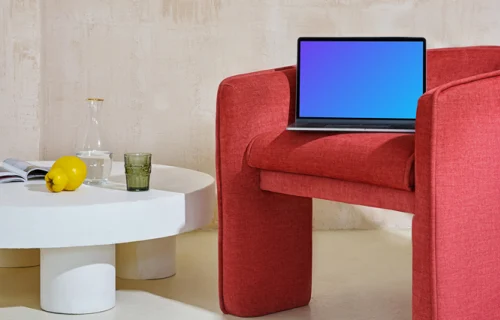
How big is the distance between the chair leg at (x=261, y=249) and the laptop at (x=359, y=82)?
24cm

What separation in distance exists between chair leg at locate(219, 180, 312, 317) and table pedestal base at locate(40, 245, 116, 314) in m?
0.34

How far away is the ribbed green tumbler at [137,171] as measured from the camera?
2.43 metres

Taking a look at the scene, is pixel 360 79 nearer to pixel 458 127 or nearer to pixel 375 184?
pixel 375 184

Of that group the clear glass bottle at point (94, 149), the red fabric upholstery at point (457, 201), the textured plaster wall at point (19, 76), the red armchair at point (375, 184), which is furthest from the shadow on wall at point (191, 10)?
the red fabric upholstery at point (457, 201)

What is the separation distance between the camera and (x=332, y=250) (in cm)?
339

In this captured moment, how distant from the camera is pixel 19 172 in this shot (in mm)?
2598

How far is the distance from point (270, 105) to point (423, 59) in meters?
0.45

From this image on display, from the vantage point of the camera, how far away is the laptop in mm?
2377

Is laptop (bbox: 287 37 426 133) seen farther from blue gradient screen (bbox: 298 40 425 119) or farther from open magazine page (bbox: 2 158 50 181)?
open magazine page (bbox: 2 158 50 181)

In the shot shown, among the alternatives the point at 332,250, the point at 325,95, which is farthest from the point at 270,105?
the point at 332,250

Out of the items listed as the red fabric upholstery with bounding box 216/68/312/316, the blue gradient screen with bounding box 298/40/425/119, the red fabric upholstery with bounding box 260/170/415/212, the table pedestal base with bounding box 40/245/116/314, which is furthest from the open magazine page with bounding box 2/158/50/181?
the blue gradient screen with bounding box 298/40/425/119

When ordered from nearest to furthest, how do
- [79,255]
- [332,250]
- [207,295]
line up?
[79,255], [207,295], [332,250]

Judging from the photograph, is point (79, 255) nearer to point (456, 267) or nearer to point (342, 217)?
point (456, 267)

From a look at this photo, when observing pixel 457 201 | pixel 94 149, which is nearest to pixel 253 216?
pixel 94 149
